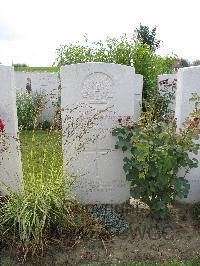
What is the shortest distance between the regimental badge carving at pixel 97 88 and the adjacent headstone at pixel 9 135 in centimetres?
86

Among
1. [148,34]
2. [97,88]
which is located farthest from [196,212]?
[148,34]

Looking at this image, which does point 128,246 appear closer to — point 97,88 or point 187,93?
point 97,88

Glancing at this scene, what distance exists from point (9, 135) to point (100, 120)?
111 centimetres

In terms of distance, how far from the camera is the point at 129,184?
16.3 feet

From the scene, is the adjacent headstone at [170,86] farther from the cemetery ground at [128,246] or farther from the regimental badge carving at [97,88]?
the cemetery ground at [128,246]

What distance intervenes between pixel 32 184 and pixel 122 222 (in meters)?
1.12

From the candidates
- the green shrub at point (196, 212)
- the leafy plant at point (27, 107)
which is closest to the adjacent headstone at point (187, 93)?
the green shrub at point (196, 212)

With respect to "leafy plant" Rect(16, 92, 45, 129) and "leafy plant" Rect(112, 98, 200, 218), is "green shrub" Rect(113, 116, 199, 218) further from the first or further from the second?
"leafy plant" Rect(16, 92, 45, 129)

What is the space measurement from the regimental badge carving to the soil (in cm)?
148

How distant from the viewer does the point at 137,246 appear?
398cm

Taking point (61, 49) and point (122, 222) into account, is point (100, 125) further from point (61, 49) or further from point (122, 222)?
point (61, 49)

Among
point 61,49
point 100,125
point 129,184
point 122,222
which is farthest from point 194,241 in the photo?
point 61,49

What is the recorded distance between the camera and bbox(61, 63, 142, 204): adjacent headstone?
15.0 ft

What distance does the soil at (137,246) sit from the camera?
375 cm
